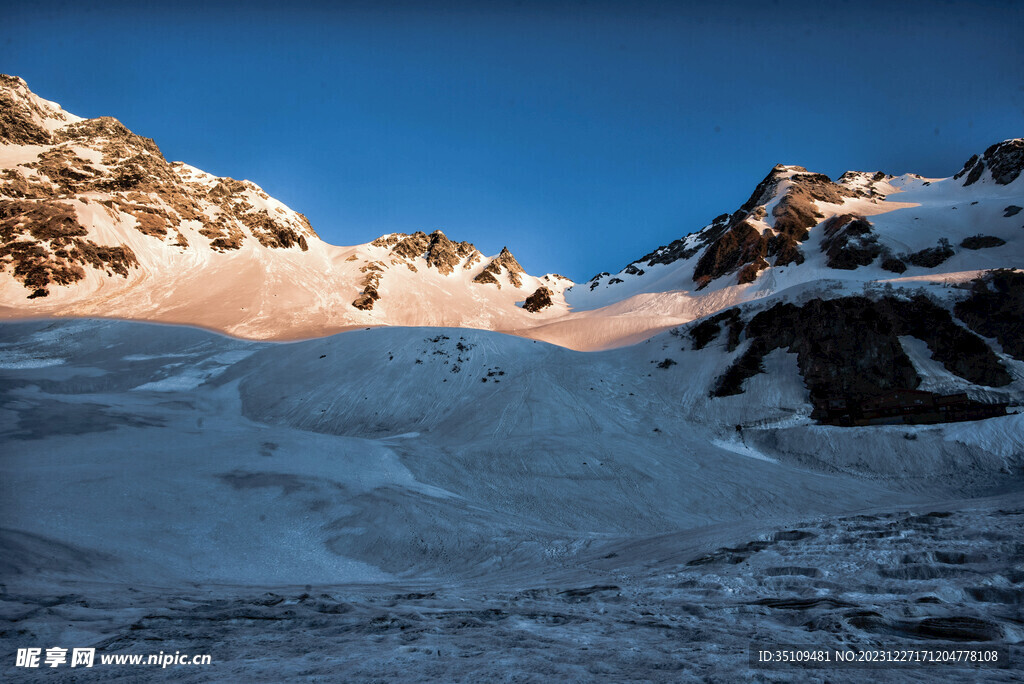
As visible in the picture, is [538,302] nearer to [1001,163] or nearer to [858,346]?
[858,346]

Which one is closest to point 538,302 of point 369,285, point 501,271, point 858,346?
point 501,271

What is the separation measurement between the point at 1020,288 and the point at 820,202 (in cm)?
6765

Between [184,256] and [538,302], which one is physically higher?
[184,256]

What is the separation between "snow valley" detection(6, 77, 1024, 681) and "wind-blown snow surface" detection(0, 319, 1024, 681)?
0.28ft

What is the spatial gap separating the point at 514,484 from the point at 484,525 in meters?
3.61

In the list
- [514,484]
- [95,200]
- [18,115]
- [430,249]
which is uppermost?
[18,115]

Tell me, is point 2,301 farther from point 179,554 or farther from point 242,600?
point 242,600

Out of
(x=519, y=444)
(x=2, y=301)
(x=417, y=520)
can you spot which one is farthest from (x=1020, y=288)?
(x=2, y=301)

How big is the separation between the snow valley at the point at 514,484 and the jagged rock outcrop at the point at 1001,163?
36.8m

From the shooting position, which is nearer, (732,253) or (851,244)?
(851,244)

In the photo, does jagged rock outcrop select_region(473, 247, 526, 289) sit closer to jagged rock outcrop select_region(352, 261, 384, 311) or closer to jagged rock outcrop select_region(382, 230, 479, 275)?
jagged rock outcrop select_region(382, 230, 479, 275)

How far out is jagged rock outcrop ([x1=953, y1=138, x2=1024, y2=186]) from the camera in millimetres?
71375

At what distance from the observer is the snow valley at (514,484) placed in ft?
17.0

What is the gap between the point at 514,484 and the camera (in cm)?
1616
